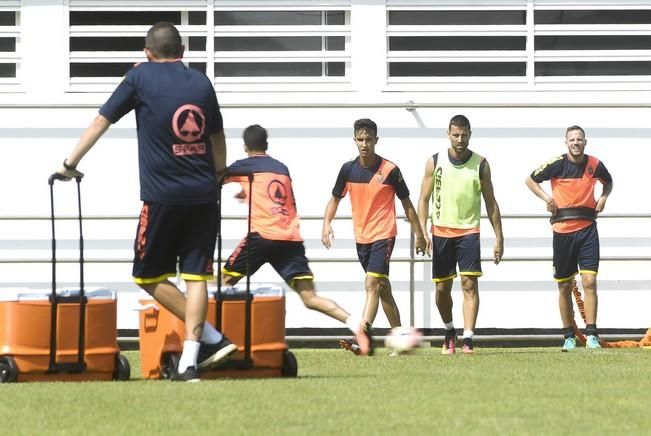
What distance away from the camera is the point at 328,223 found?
13883mm

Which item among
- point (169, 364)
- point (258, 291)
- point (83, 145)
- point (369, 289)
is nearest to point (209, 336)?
point (169, 364)

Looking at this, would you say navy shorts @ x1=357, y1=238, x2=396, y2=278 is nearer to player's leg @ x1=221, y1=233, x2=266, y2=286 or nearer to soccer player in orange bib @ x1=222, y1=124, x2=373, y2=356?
player's leg @ x1=221, y1=233, x2=266, y2=286

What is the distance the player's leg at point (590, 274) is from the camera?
47.0 feet

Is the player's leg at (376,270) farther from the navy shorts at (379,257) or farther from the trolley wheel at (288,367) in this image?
the trolley wheel at (288,367)

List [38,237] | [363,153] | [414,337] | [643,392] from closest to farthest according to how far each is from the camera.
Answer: [643,392], [414,337], [363,153], [38,237]

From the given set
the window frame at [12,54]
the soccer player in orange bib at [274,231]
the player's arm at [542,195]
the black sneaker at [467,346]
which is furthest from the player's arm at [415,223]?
the window frame at [12,54]

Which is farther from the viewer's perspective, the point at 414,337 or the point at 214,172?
the point at 414,337

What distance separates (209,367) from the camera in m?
9.13

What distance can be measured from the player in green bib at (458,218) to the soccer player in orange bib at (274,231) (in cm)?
254

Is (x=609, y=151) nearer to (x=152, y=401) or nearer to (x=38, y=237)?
(x=38, y=237)

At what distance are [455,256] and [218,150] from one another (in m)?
4.92

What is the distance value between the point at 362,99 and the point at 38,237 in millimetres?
3230

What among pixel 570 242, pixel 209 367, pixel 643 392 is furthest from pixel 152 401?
pixel 570 242

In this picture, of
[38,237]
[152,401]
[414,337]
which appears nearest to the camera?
[152,401]
